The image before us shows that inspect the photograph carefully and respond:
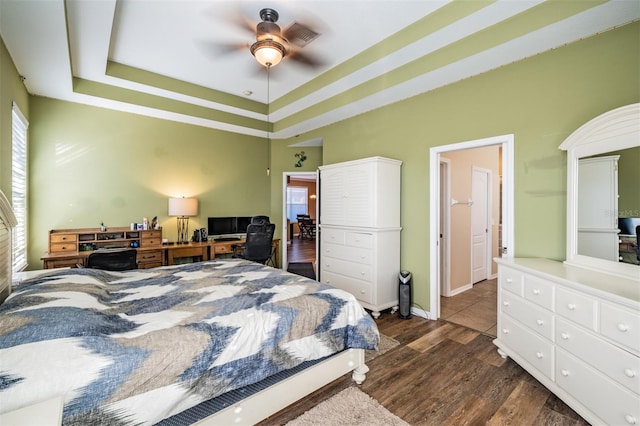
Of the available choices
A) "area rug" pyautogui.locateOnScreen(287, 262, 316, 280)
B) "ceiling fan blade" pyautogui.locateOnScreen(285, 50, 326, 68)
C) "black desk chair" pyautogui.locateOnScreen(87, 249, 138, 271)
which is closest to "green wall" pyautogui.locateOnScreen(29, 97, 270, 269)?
"black desk chair" pyautogui.locateOnScreen(87, 249, 138, 271)

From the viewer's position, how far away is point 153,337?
1.40m

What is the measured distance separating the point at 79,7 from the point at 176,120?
2.44 metres

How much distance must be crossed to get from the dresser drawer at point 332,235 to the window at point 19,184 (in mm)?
3453

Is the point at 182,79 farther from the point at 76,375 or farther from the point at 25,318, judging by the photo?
the point at 76,375

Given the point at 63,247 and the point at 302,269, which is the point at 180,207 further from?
the point at 302,269

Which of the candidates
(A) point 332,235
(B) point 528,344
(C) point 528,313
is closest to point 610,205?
(C) point 528,313

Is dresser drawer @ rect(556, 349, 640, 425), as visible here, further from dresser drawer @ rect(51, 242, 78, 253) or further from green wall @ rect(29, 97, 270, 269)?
dresser drawer @ rect(51, 242, 78, 253)

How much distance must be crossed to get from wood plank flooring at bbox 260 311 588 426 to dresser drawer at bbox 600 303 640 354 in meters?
0.65

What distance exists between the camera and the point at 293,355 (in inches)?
70.1

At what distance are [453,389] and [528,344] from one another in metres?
0.71

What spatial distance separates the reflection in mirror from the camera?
1979 millimetres

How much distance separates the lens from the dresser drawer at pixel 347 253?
3.66 meters

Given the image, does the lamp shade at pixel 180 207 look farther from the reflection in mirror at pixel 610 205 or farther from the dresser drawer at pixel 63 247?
the reflection in mirror at pixel 610 205

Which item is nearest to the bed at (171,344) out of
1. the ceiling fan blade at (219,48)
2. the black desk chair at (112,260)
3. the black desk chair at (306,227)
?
the black desk chair at (112,260)
